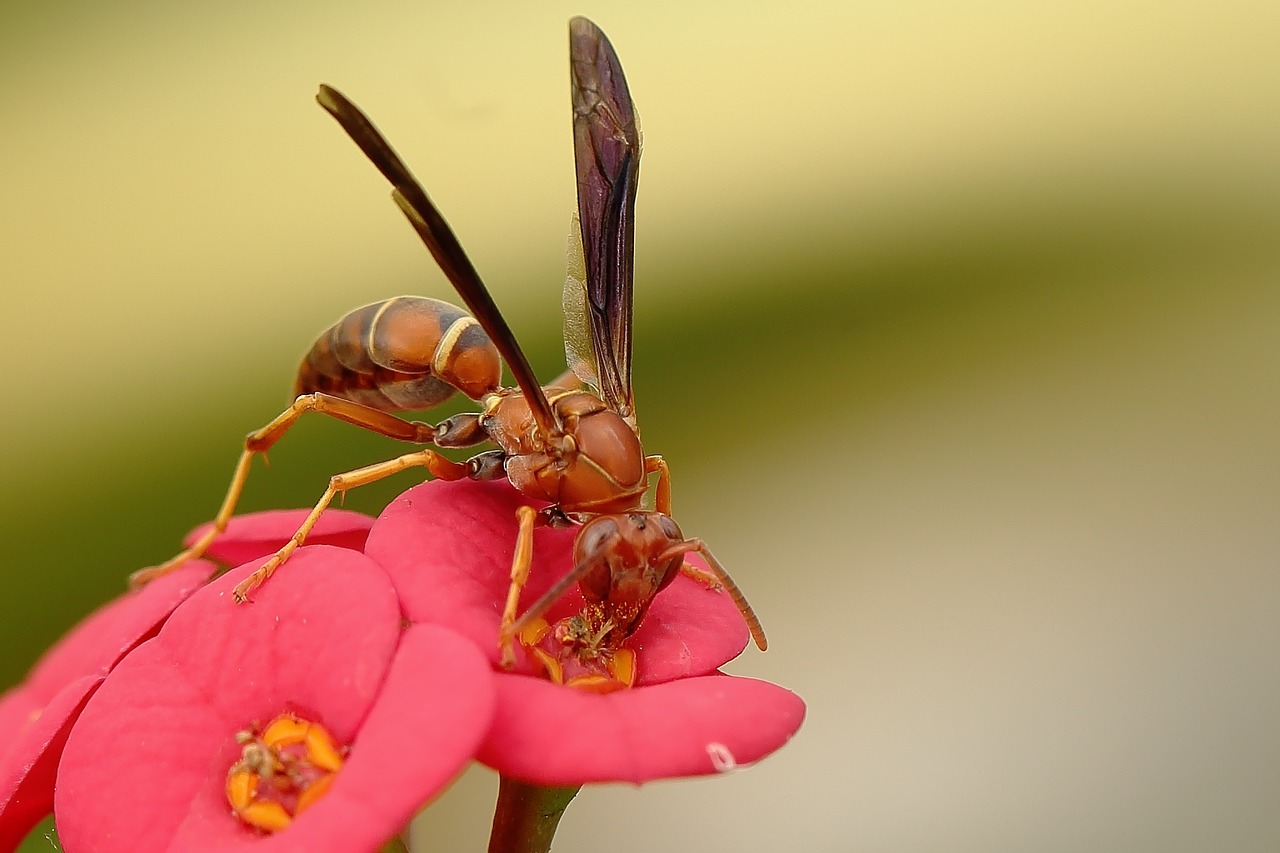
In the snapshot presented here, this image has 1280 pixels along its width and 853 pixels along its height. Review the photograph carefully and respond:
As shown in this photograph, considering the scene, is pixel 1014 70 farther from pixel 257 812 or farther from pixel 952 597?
pixel 257 812

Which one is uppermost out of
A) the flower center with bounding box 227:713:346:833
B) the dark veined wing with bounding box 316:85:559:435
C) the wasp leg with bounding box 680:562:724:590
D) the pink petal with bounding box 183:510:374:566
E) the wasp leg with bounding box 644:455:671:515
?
the dark veined wing with bounding box 316:85:559:435

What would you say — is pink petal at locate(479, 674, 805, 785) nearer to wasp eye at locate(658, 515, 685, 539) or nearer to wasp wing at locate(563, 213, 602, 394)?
wasp eye at locate(658, 515, 685, 539)

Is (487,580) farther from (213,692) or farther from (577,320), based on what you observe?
(577,320)

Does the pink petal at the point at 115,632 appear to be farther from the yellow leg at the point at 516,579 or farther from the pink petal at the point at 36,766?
the yellow leg at the point at 516,579

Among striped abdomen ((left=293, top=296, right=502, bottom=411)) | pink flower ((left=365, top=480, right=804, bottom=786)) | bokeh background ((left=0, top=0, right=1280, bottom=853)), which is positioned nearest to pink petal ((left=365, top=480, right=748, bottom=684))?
pink flower ((left=365, top=480, right=804, bottom=786))

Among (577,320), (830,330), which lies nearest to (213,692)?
(577,320)

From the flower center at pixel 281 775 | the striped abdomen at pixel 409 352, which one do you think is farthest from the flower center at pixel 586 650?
the striped abdomen at pixel 409 352
